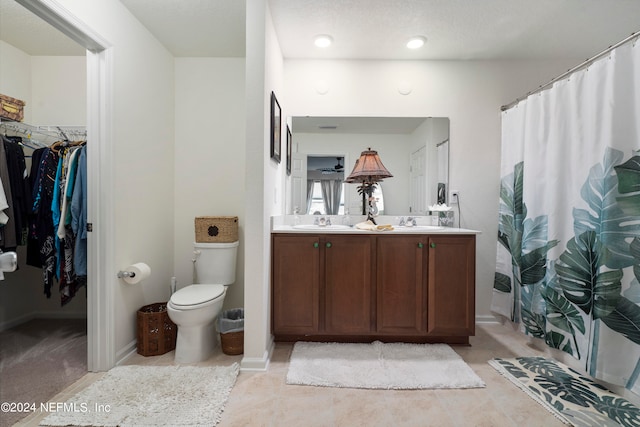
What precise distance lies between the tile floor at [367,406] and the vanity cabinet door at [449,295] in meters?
0.34

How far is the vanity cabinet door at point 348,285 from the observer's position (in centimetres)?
218

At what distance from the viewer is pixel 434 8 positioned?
→ 2.05m

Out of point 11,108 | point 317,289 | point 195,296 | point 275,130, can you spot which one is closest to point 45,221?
point 11,108

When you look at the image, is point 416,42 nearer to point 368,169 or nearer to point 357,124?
point 357,124

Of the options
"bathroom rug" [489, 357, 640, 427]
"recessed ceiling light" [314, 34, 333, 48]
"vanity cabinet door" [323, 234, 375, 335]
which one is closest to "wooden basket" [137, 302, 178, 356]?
"vanity cabinet door" [323, 234, 375, 335]

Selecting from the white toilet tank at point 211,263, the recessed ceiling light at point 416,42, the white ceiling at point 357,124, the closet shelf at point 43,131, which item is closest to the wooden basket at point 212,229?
the white toilet tank at point 211,263

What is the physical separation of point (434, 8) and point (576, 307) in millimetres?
2227

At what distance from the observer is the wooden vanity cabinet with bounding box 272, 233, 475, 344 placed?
2.18m

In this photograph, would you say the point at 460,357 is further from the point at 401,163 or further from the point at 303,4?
the point at 303,4

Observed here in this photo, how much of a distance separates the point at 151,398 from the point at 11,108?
2.51 metres

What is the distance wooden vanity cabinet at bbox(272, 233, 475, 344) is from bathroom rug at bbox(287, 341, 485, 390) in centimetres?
11

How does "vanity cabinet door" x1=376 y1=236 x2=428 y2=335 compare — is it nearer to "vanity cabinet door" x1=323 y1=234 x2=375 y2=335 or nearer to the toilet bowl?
"vanity cabinet door" x1=323 y1=234 x2=375 y2=335

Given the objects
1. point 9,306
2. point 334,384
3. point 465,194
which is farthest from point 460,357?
point 9,306

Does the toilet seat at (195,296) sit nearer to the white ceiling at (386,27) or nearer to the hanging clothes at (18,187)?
the hanging clothes at (18,187)
